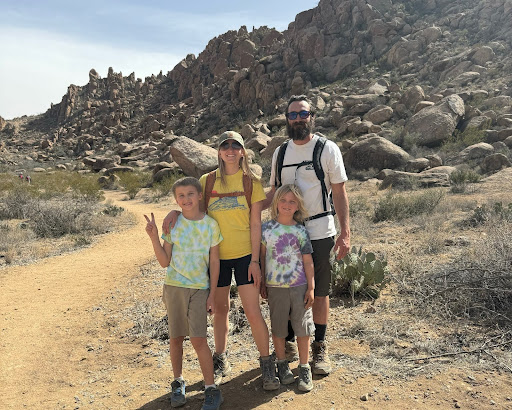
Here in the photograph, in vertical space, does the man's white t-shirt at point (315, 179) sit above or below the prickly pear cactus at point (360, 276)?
above

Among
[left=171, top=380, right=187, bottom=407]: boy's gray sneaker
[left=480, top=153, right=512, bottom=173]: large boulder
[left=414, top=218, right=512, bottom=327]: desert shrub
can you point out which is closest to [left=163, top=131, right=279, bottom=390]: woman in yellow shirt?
[left=171, top=380, right=187, bottom=407]: boy's gray sneaker

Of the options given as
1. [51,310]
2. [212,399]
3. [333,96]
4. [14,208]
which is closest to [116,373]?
[212,399]

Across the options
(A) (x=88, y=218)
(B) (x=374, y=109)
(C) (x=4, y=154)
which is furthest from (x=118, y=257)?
(C) (x=4, y=154)

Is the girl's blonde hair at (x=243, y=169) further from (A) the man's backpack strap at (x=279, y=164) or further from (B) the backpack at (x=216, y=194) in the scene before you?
(A) the man's backpack strap at (x=279, y=164)

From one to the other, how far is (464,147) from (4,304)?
17698mm

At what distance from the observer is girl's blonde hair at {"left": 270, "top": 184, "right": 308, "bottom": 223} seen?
3.08m

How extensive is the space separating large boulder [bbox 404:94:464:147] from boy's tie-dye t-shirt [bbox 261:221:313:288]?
17.4m

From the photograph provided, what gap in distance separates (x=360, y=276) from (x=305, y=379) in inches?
89.4

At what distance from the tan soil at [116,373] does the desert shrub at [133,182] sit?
13.0 meters

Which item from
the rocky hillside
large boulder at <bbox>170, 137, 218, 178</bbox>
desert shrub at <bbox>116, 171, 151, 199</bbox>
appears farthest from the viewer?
desert shrub at <bbox>116, 171, 151, 199</bbox>

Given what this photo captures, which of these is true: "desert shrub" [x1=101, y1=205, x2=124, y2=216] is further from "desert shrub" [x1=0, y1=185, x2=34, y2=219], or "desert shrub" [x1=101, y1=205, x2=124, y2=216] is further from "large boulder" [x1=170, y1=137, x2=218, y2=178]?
"large boulder" [x1=170, y1=137, x2=218, y2=178]

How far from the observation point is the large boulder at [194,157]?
19.1 metres

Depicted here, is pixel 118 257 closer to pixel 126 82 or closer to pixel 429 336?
pixel 429 336

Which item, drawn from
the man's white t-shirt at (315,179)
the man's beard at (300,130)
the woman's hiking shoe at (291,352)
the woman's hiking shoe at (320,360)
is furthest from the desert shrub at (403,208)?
the man's beard at (300,130)
